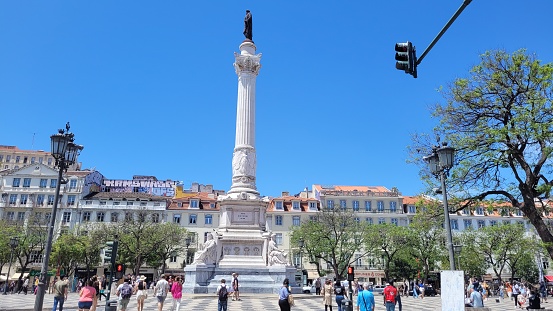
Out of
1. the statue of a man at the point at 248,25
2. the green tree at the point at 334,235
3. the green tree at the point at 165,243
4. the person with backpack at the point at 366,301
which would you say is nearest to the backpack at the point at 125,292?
the person with backpack at the point at 366,301

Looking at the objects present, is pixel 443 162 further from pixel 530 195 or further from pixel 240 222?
pixel 240 222

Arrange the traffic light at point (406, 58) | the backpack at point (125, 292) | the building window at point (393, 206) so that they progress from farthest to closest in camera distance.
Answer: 1. the building window at point (393, 206)
2. the backpack at point (125, 292)
3. the traffic light at point (406, 58)

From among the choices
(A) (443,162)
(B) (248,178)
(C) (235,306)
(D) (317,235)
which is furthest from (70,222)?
(A) (443,162)

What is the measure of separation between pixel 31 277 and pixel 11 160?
44.9m

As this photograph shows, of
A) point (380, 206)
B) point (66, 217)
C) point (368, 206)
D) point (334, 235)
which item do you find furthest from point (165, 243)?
point (380, 206)

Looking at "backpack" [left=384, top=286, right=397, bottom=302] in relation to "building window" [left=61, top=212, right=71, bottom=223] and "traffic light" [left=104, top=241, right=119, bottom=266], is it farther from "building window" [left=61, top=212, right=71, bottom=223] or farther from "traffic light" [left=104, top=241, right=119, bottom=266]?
"building window" [left=61, top=212, right=71, bottom=223]

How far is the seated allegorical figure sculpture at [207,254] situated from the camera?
24609 millimetres

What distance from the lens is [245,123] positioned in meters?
29.8

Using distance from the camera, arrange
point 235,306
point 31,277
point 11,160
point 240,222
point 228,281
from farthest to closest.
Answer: point 11,160 → point 31,277 → point 240,222 → point 228,281 → point 235,306

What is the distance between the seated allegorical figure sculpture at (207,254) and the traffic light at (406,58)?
754 inches

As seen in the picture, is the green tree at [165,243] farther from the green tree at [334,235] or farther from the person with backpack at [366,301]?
the person with backpack at [366,301]

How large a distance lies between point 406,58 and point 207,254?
1951cm

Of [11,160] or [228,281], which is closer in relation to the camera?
[228,281]

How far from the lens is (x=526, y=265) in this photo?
195 feet
